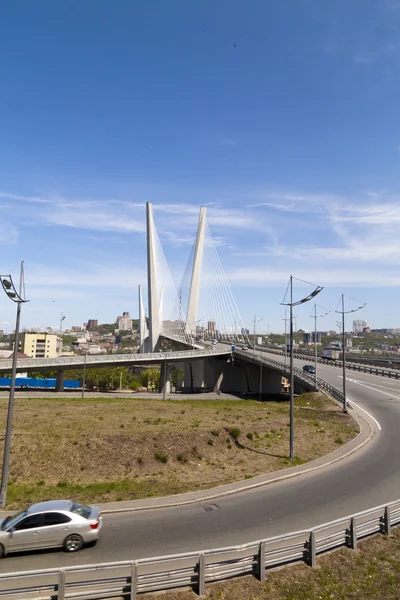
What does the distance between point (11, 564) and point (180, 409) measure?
28.1 m

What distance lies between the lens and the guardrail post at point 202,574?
1088 centimetres

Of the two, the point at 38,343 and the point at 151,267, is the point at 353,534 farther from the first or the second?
the point at 38,343

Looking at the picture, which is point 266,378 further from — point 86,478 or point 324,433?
point 86,478

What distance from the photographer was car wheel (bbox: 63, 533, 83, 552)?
520 inches

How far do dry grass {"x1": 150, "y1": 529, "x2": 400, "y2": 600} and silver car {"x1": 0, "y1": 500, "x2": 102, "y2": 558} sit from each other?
147 inches

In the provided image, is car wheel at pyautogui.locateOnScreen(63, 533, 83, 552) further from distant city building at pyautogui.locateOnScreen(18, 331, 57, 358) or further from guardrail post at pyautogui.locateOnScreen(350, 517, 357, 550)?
distant city building at pyautogui.locateOnScreen(18, 331, 57, 358)

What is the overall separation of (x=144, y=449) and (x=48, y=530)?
11835 millimetres

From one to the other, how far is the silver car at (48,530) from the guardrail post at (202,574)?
412 cm

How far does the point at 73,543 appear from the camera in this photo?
43.5ft

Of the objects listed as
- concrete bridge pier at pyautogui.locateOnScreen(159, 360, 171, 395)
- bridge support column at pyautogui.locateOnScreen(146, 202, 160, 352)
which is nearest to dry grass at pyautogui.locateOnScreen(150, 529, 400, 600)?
bridge support column at pyautogui.locateOnScreen(146, 202, 160, 352)

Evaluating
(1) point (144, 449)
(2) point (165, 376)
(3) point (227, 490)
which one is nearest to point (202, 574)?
(3) point (227, 490)

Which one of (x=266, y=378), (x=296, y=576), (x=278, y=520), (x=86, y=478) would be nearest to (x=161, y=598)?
(x=296, y=576)

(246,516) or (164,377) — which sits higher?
(246,516)

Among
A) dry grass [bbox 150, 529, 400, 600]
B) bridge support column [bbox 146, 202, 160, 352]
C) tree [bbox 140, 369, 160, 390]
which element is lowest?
tree [bbox 140, 369, 160, 390]
